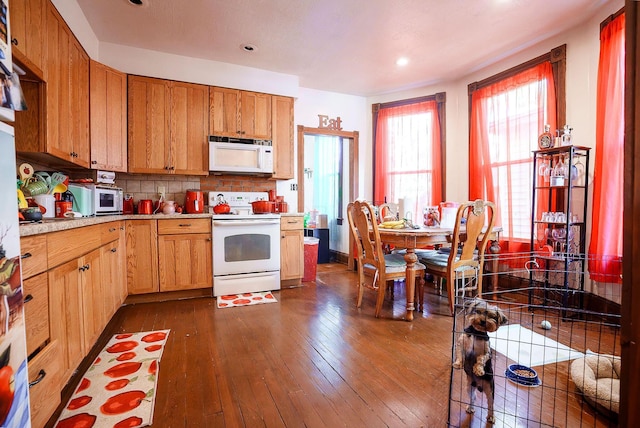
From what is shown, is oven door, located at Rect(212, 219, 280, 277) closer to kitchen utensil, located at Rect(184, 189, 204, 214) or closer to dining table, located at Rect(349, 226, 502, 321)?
kitchen utensil, located at Rect(184, 189, 204, 214)

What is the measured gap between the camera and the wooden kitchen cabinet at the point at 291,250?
3.56 m

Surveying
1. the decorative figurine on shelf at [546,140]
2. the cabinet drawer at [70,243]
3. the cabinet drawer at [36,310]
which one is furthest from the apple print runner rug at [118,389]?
the decorative figurine on shelf at [546,140]

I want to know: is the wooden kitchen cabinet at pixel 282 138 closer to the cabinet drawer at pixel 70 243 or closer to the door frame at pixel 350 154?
the door frame at pixel 350 154

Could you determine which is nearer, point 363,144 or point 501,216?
point 501,216

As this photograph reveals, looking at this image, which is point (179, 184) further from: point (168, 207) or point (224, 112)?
point (224, 112)

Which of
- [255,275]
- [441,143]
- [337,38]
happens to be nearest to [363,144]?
[441,143]

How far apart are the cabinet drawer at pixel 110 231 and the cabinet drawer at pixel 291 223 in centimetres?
159

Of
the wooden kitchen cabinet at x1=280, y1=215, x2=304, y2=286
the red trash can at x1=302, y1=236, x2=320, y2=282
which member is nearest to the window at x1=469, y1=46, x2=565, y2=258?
the red trash can at x1=302, y1=236, x2=320, y2=282

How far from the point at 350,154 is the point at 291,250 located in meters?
1.96

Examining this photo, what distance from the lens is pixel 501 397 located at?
1.53 metres

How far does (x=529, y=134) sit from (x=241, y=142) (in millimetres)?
3160

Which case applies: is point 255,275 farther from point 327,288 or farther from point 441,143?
point 441,143

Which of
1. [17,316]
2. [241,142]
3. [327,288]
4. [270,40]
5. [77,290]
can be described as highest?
[270,40]

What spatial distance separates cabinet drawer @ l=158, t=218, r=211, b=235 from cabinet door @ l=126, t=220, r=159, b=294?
7 centimetres
